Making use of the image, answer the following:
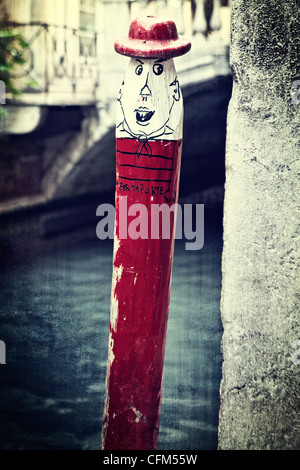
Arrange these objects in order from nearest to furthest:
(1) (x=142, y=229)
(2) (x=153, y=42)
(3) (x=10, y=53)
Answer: (2) (x=153, y=42) < (1) (x=142, y=229) < (3) (x=10, y=53)

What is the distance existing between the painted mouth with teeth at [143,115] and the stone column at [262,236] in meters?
0.30

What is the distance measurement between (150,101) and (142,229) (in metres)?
0.39

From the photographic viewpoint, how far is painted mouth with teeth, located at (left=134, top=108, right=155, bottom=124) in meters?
1.55

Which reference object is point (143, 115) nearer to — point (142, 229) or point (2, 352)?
point (142, 229)

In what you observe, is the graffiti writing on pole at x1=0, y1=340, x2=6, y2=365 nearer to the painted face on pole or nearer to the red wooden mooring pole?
the red wooden mooring pole

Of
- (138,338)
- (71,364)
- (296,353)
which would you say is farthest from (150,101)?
(71,364)

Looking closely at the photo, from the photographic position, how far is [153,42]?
1529mm

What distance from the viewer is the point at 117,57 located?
339 cm

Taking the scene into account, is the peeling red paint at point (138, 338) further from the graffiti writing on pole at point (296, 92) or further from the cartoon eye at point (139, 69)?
the graffiti writing on pole at point (296, 92)

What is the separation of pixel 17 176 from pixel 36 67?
1275 mm

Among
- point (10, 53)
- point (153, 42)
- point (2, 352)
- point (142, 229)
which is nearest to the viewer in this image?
point (153, 42)

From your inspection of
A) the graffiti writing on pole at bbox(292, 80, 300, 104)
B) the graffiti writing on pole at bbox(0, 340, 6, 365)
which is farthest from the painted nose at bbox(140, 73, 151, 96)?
the graffiti writing on pole at bbox(0, 340, 6, 365)

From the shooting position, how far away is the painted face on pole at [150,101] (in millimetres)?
1548
